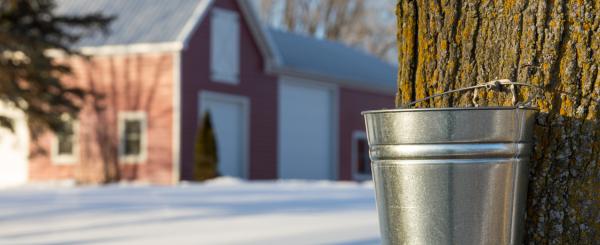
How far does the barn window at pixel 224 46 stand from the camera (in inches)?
890

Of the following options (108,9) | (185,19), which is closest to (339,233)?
(185,19)

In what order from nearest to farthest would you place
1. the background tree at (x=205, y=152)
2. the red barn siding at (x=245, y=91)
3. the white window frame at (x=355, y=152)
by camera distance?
the background tree at (x=205, y=152)
the red barn siding at (x=245, y=91)
the white window frame at (x=355, y=152)

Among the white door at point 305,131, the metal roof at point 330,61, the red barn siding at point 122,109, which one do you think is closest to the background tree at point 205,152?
the red barn siding at point 122,109

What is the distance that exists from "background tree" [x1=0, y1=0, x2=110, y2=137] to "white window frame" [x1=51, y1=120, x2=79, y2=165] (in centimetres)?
270

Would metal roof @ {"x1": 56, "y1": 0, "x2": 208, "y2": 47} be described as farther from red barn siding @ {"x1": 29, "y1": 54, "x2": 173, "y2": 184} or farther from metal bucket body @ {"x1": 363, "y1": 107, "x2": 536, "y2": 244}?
metal bucket body @ {"x1": 363, "y1": 107, "x2": 536, "y2": 244}

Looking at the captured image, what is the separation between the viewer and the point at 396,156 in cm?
322

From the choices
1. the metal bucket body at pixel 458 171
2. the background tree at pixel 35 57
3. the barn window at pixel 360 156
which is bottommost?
the barn window at pixel 360 156

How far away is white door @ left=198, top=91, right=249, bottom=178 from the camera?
74.9ft

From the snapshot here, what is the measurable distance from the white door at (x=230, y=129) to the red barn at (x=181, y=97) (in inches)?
0.9

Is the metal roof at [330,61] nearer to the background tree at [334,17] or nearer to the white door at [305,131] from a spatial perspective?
the white door at [305,131]

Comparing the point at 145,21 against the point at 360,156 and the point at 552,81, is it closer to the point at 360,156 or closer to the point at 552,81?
the point at 360,156

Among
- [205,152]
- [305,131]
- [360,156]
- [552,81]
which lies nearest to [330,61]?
[360,156]

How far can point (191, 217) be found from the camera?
35.1 feet

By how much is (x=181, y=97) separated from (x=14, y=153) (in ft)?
16.0
